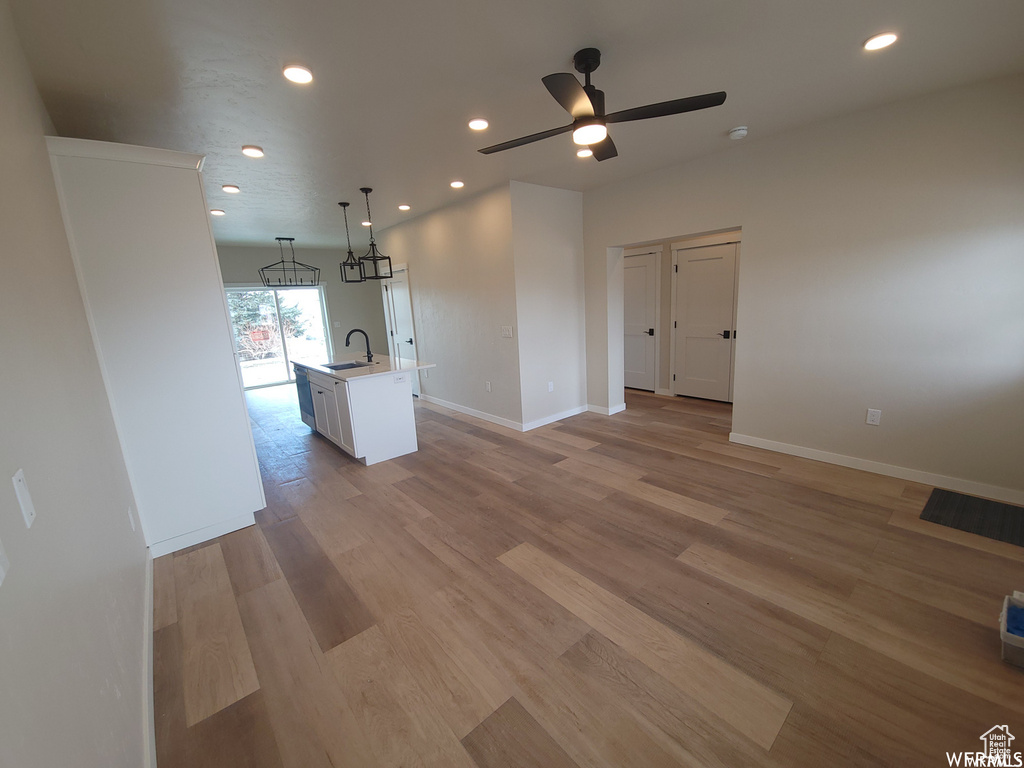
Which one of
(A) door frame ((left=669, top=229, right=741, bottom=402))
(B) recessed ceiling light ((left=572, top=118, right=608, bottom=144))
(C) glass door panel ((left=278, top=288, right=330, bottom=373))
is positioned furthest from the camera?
(C) glass door panel ((left=278, top=288, right=330, bottom=373))

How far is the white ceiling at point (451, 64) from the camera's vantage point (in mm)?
1770

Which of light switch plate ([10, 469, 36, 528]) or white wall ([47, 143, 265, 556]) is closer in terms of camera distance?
light switch plate ([10, 469, 36, 528])

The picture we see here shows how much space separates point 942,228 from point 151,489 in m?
5.45

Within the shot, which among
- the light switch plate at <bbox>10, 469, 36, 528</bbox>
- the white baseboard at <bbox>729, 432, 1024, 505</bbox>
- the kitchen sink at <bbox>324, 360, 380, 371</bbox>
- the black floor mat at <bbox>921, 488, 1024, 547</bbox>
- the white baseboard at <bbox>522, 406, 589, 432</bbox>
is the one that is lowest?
the black floor mat at <bbox>921, 488, 1024, 547</bbox>

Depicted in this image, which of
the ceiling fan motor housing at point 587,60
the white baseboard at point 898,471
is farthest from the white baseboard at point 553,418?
the ceiling fan motor housing at point 587,60

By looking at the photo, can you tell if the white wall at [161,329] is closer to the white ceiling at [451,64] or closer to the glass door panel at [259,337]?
the white ceiling at [451,64]

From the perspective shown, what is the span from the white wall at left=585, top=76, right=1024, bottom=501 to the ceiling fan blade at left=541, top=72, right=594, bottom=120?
2.26m

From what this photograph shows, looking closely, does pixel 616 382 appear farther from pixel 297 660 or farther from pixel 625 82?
pixel 297 660

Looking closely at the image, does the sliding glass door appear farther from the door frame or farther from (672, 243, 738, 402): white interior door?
(672, 243, 738, 402): white interior door

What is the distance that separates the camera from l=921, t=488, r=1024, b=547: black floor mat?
236cm

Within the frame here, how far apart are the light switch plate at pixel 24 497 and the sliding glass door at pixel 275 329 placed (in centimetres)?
805

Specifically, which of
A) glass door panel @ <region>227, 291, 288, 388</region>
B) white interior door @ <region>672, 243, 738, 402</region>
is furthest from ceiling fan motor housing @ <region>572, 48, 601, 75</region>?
glass door panel @ <region>227, 291, 288, 388</region>

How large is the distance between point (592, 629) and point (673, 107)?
2503 mm

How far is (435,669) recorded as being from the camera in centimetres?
169
